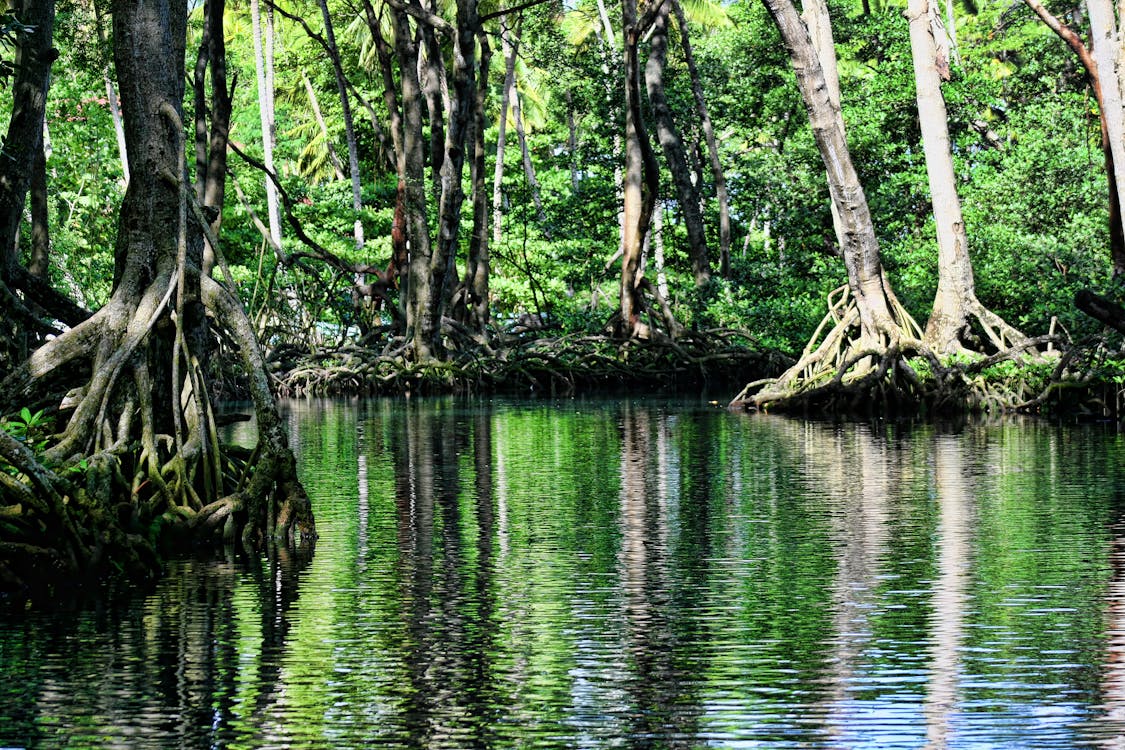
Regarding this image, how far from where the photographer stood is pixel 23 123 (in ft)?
42.7

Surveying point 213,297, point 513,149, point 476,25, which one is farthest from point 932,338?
point 513,149

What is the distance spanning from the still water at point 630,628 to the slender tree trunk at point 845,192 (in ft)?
26.1

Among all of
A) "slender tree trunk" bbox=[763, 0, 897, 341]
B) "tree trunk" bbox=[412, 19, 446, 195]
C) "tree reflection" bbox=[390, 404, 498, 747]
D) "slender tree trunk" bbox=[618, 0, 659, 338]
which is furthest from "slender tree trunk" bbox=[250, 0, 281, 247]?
"tree reflection" bbox=[390, 404, 498, 747]

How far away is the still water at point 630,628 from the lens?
14.9 ft

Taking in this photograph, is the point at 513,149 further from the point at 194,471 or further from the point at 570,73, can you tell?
the point at 194,471

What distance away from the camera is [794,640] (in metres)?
5.66

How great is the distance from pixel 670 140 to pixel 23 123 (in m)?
20.4

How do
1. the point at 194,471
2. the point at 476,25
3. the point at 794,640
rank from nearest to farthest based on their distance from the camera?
1. the point at 794,640
2. the point at 194,471
3. the point at 476,25

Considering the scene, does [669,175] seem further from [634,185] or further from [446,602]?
[446,602]

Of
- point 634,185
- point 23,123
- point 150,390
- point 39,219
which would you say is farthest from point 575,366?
point 150,390

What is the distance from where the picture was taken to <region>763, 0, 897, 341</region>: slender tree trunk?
Answer: 19.3 metres

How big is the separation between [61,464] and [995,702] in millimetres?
4689

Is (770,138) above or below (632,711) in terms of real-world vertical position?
above

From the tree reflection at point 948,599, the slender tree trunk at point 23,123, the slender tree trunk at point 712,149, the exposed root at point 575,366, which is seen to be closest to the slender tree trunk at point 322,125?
the slender tree trunk at point 712,149
